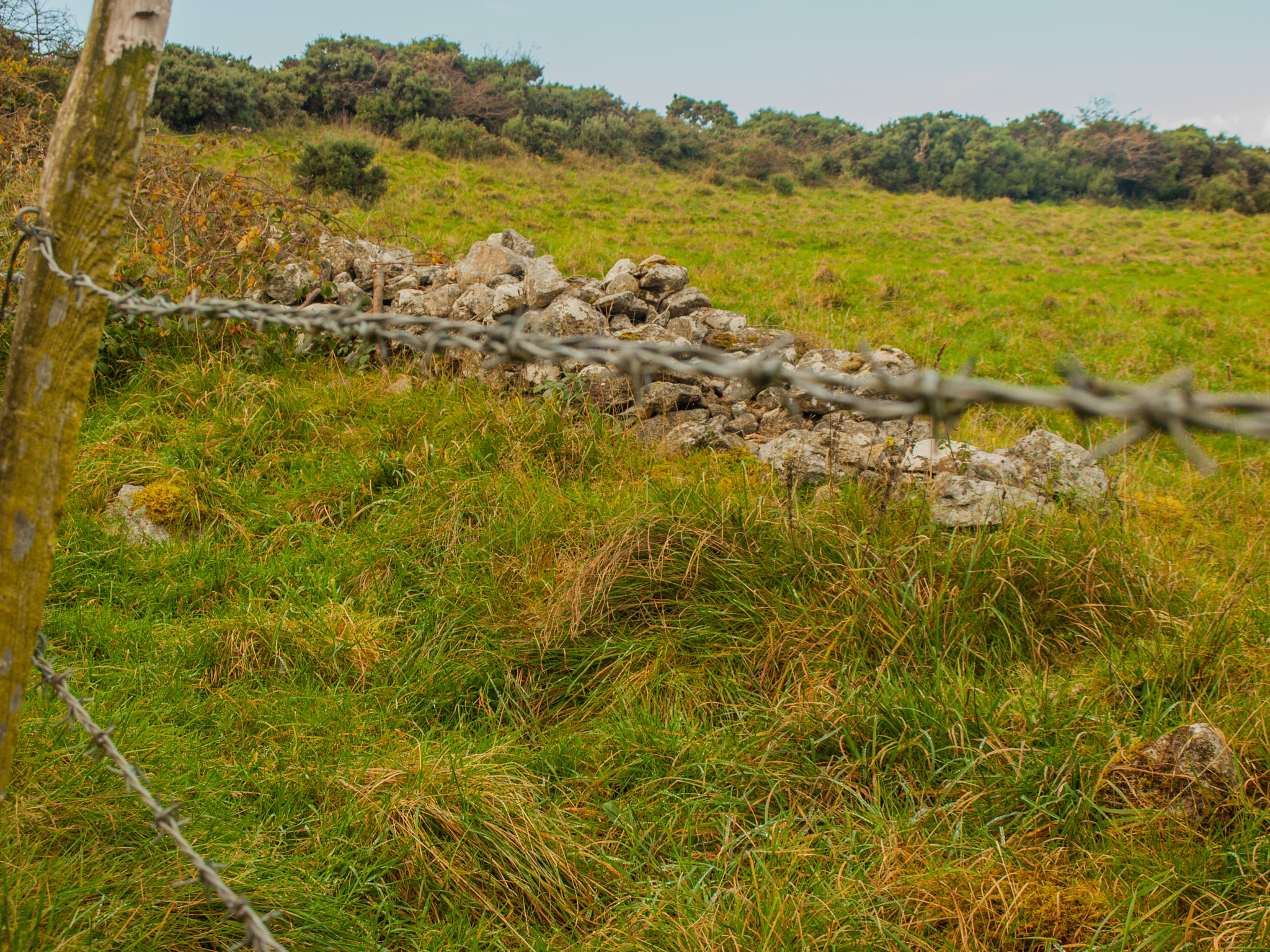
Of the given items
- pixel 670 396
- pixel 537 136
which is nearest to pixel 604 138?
pixel 537 136

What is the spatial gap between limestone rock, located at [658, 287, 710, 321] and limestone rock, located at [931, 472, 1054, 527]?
139 inches

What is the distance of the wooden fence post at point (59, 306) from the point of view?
1.60m

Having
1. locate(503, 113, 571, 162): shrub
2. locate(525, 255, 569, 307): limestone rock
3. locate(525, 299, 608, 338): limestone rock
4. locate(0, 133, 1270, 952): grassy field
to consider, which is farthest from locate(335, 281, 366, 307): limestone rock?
locate(503, 113, 571, 162): shrub

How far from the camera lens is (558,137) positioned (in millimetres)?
28656

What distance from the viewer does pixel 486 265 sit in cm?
740

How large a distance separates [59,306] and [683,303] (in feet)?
19.6

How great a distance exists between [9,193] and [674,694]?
7685mm

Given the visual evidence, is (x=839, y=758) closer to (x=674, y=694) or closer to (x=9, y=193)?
(x=674, y=694)

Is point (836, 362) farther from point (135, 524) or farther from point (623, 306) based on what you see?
point (135, 524)

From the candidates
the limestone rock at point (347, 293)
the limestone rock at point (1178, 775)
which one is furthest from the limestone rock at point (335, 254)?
the limestone rock at point (1178, 775)

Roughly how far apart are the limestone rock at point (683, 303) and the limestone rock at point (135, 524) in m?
4.44

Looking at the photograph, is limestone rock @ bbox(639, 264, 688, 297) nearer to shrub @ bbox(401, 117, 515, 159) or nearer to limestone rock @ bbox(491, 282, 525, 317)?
limestone rock @ bbox(491, 282, 525, 317)

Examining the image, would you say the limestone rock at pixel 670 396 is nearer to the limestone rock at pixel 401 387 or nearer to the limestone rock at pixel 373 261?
the limestone rock at pixel 401 387

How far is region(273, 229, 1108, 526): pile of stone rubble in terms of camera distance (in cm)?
430
